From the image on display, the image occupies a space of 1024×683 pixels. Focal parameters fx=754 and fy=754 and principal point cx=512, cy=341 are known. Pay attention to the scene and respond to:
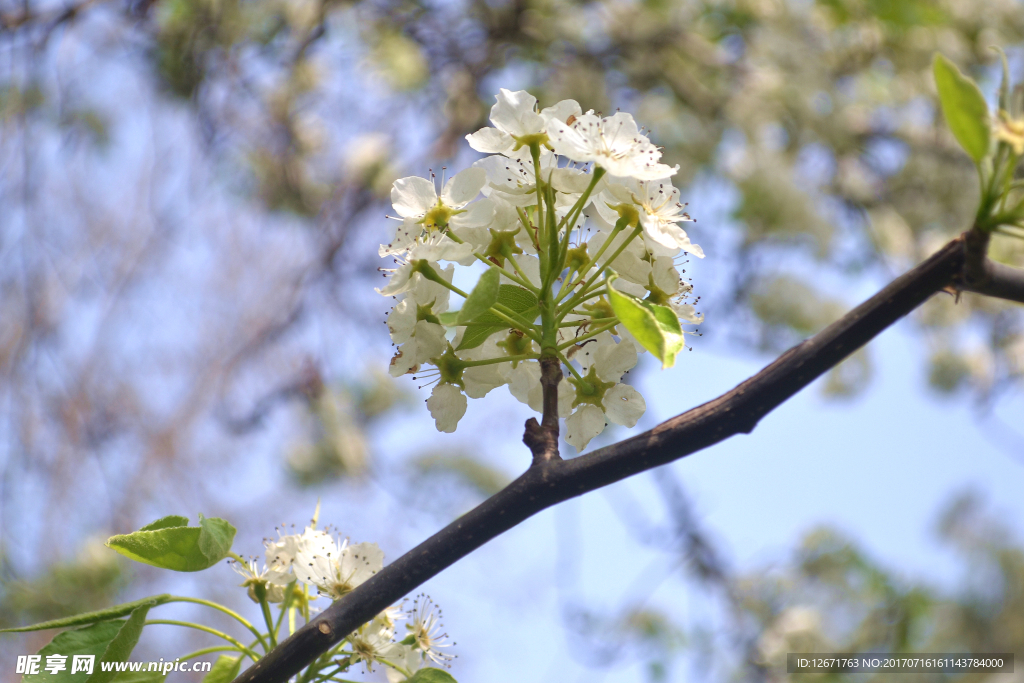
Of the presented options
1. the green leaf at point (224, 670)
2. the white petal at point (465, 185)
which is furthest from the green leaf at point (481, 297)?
the green leaf at point (224, 670)

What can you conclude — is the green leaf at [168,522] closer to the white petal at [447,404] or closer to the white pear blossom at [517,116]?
the white petal at [447,404]

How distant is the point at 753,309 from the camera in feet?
8.20

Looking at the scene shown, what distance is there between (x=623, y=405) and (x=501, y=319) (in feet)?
0.50

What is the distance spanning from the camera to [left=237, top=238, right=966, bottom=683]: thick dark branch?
492 millimetres

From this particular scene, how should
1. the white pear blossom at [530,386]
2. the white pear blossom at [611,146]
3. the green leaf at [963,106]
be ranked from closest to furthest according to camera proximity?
the green leaf at [963,106]
the white pear blossom at [611,146]
the white pear blossom at [530,386]

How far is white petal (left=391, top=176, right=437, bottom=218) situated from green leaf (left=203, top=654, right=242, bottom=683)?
17.3 inches

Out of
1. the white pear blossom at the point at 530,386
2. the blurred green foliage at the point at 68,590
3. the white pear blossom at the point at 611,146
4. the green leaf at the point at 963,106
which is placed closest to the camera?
the green leaf at the point at 963,106

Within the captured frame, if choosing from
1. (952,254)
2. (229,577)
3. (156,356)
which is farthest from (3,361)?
(952,254)

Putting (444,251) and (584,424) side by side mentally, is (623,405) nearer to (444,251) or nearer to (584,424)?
(584,424)

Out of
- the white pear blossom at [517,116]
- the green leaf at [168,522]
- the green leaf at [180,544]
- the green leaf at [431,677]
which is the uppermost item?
the white pear blossom at [517,116]

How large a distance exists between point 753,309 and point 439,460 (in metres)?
1.47

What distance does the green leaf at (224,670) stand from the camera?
0.69 meters

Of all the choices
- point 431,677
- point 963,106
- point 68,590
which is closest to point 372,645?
point 431,677

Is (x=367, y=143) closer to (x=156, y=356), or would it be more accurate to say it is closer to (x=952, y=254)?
(x=156, y=356)
